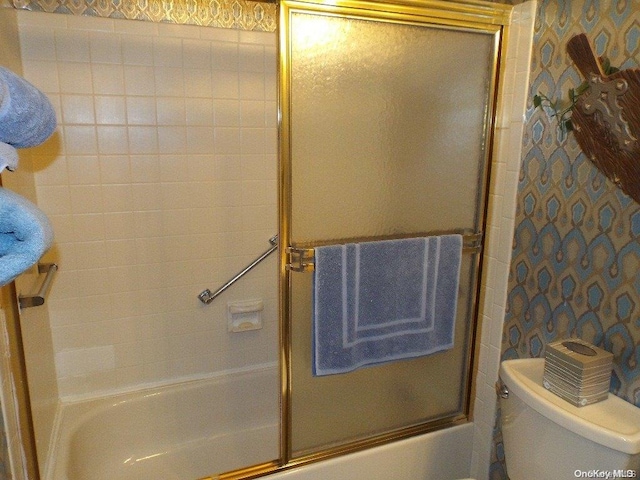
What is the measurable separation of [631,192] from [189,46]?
5.43ft

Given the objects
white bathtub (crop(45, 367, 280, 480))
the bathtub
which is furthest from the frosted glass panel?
white bathtub (crop(45, 367, 280, 480))

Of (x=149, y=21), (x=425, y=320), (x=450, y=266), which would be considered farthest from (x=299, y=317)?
(x=149, y=21)

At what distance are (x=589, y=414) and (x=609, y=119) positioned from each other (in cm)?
76

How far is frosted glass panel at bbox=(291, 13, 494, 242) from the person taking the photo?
4.36ft

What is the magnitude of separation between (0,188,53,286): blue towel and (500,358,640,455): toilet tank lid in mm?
1231

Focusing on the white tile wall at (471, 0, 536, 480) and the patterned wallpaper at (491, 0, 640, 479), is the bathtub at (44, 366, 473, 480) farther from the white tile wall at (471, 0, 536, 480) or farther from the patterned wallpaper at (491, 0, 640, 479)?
the patterned wallpaper at (491, 0, 640, 479)

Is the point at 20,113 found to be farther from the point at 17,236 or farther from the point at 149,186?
the point at 149,186

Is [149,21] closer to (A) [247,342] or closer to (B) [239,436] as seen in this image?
(A) [247,342]

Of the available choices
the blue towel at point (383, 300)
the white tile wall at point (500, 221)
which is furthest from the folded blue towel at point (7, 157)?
the white tile wall at point (500, 221)

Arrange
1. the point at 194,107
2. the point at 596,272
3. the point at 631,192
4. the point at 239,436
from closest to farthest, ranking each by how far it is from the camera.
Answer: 1. the point at 631,192
2. the point at 596,272
3. the point at 194,107
4. the point at 239,436

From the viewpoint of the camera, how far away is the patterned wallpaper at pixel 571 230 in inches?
47.8

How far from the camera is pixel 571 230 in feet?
4.50

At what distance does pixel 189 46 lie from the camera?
192 centimetres

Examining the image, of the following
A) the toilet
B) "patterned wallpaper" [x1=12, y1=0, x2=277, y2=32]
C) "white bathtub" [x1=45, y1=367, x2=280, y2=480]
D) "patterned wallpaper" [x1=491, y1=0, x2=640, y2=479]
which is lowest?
"white bathtub" [x1=45, y1=367, x2=280, y2=480]
